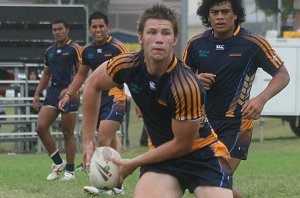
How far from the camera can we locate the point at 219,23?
8.46 m

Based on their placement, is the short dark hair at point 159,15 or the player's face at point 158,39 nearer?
the player's face at point 158,39

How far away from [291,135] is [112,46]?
15.6 meters

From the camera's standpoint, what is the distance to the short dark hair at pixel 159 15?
6.48 meters

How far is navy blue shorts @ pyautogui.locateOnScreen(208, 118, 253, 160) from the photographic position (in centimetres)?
841

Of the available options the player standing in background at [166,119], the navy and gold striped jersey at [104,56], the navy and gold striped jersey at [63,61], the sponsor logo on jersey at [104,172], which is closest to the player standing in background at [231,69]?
the player standing in background at [166,119]

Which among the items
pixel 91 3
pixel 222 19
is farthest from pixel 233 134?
pixel 91 3

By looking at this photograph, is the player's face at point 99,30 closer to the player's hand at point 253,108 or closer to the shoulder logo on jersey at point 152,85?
the player's hand at point 253,108

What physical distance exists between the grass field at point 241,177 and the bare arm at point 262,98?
8.36 ft

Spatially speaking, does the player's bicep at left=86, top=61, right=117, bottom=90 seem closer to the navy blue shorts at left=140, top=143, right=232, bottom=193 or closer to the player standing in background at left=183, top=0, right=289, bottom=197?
the navy blue shorts at left=140, top=143, right=232, bottom=193

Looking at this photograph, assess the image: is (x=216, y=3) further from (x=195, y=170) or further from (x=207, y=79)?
(x=195, y=170)

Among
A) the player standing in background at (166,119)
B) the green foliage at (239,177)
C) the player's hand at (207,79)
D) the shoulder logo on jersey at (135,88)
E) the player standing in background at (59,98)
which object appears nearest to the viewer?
the player standing in background at (166,119)

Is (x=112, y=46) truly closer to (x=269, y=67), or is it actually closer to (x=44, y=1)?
(x=269, y=67)

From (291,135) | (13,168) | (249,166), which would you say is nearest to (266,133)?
(291,135)

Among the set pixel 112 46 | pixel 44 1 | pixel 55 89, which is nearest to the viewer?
pixel 112 46
